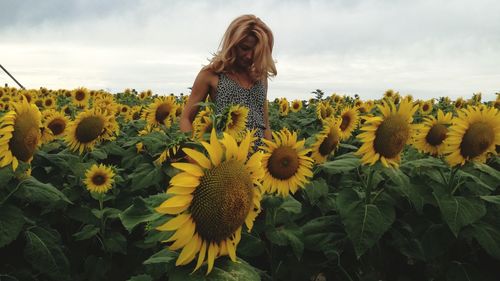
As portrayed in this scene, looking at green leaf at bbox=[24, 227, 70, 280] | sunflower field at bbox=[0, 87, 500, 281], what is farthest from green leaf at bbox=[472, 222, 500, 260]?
green leaf at bbox=[24, 227, 70, 280]

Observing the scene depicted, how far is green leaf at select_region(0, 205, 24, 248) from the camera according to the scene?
2680 mm

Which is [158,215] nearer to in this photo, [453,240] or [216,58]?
[453,240]

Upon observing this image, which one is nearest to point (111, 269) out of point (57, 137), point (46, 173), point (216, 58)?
point (46, 173)

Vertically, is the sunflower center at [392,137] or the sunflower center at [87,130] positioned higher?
the sunflower center at [392,137]

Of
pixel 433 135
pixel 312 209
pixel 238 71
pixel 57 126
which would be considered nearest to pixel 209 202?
pixel 312 209

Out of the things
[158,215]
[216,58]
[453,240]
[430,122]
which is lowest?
[453,240]

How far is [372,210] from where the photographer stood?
286 centimetres

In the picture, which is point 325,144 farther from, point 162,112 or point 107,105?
point 107,105

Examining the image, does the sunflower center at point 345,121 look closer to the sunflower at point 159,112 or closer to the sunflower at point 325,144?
the sunflower at point 325,144

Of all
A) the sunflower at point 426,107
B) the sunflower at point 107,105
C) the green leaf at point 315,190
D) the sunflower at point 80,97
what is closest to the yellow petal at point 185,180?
the green leaf at point 315,190

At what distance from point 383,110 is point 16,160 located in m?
2.18

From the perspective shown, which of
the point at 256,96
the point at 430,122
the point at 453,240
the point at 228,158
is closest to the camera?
the point at 228,158

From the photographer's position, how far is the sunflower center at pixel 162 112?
593 centimetres

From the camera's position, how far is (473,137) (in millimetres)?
3189
